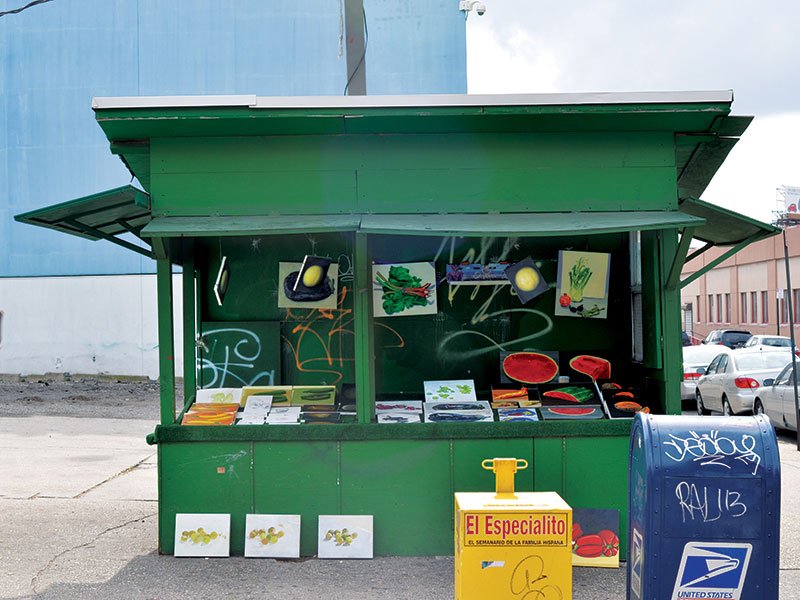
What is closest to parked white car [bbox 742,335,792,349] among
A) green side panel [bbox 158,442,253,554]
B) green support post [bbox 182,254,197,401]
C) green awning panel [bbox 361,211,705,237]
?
green awning panel [bbox 361,211,705,237]

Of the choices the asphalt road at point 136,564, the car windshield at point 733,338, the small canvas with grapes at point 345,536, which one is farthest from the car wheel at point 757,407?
the car windshield at point 733,338

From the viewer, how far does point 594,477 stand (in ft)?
24.3

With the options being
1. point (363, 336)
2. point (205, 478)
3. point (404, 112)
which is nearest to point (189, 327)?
point (205, 478)

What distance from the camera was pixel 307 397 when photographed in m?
8.16

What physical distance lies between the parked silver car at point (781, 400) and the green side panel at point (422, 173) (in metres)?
9.05

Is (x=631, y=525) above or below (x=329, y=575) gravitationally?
above

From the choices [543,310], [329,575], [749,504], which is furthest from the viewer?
[543,310]

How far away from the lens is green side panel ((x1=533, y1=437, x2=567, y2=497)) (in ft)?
24.2

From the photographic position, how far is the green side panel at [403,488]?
738 centimetres

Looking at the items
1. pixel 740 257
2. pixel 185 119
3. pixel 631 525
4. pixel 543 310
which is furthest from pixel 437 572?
pixel 740 257

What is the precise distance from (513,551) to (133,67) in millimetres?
22981

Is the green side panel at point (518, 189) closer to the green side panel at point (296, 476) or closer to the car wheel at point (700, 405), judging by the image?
the green side panel at point (296, 476)

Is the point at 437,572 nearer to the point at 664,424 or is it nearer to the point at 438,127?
the point at 664,424

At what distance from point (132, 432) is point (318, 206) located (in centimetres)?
1015
